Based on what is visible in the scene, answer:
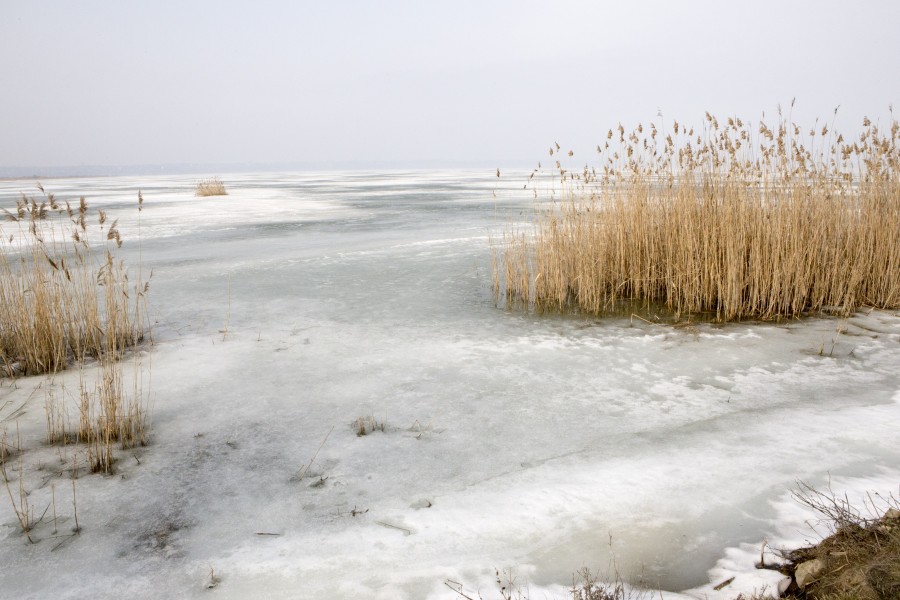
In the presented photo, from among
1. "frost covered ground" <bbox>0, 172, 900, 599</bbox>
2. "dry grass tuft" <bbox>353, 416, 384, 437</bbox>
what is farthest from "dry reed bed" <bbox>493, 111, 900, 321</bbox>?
"dry grass tuft" <bbox>353, 416, 384, 437</bbox>

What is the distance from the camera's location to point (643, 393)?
322 centimetres

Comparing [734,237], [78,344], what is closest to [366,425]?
[78,344]

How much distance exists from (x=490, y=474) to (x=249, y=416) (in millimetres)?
1361

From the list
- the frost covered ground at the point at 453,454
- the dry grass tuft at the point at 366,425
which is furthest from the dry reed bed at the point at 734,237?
the dry grass tuft at the point at 366,425

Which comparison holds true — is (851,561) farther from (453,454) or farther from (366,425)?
(366,425)

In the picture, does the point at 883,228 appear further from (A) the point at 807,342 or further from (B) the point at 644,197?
(B) the point at 644,197

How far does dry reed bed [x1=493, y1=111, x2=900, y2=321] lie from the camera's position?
4.62 metres

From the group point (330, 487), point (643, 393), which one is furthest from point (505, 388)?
point (330, 487)

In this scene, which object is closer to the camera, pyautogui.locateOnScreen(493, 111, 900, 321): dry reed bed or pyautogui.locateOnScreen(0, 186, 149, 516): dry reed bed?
pyautogui.locateOnScreen(0, 186, 149, 516): dry reed bed

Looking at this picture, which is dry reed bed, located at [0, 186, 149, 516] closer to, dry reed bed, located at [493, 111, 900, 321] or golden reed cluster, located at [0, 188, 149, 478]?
golden reed cluster, located at [0, 188, 149, 478]

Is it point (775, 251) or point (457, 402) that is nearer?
point (457, 402)

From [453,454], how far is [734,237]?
327cm

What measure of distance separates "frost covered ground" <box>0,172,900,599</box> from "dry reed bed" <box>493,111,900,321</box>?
36cm

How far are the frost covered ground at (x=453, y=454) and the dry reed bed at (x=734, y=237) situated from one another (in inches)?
14.2
